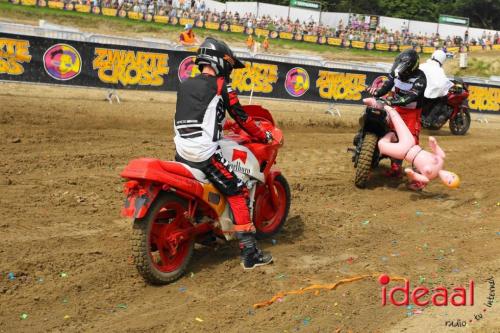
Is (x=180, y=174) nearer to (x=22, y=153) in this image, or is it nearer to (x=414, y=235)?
(x=414, y=235)

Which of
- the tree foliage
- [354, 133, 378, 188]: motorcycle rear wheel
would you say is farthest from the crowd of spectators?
[354, 133, 378, 188]: motorcycle rear wheel

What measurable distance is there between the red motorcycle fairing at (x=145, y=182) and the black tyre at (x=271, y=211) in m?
1.48

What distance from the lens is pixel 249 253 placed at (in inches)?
212

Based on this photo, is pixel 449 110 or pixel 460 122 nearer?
pixel 449 110

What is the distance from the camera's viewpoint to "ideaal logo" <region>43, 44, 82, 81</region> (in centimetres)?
1281

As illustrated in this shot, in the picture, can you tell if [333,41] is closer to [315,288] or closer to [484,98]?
[484,98]

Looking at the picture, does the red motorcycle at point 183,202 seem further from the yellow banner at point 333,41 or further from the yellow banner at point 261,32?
the yellow banner at point 333,41

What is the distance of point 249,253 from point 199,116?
1365mm

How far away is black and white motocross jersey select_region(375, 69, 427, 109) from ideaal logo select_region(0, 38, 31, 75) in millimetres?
7879

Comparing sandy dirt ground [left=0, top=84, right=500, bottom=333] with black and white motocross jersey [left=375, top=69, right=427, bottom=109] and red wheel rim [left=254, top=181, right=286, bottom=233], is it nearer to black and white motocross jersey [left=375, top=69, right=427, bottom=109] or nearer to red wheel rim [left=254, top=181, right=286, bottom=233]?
red wheel rim [left=254, top=181, right=286, bottom=233]

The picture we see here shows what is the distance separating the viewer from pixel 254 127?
5.49 meters

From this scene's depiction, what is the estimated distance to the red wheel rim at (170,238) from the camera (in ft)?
16.5

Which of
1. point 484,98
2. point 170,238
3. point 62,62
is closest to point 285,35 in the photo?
point 484,98

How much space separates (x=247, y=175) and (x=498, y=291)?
8.08 feet
